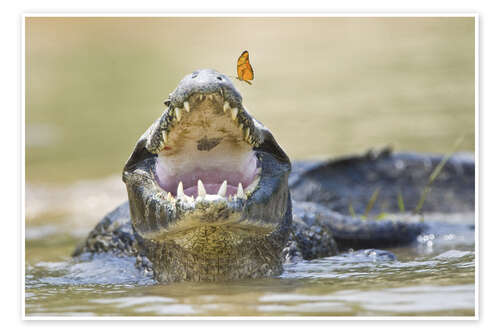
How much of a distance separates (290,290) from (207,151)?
0.78 meters

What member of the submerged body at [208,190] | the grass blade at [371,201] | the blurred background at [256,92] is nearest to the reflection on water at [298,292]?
the submerged body at [208,190]

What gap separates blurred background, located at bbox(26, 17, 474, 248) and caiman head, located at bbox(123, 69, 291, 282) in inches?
77.9

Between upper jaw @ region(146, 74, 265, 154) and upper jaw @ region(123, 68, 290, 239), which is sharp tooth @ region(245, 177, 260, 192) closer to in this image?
upper jaw @ region(123, 68, 290, 239)

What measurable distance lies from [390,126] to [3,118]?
697 centimetres

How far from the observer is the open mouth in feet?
11.4

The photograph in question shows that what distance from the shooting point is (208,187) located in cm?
382

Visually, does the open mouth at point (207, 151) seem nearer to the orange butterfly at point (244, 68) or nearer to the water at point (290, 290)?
the orange butterfly at point (244, 68)

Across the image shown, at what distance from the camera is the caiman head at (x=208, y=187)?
11.1ft

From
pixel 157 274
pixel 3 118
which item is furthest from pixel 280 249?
pixel 3 118

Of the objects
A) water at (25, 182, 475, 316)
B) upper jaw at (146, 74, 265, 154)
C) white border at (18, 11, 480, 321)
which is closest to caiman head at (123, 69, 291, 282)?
upper jaw at (146, 74, 265, 154)
